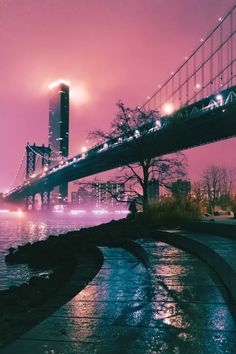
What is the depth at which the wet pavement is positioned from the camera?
406cm

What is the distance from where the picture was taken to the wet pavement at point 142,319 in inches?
160

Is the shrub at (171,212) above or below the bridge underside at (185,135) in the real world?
below

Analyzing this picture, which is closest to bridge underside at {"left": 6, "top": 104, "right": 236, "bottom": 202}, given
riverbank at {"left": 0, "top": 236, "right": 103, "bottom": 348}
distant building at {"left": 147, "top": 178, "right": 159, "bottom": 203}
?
distant building at {"left": 147, "top": 178, "right": 159, "bottom": 203}

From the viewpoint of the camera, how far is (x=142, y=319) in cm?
501

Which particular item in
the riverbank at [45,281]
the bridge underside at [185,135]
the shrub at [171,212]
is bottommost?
the riverbank at [45,281]

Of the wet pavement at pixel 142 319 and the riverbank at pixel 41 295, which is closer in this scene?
the wet pavement at pixel 142 319

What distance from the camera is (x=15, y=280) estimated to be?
13.4m

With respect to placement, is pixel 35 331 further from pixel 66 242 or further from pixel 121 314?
pixel 66 242

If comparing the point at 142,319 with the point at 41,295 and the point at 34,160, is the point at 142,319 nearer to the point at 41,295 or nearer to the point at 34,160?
the point at 41,295

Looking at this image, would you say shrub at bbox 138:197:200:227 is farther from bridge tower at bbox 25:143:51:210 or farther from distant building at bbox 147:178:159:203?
bridge tower at bbox 25:143:51:210

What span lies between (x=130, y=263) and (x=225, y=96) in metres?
48.1

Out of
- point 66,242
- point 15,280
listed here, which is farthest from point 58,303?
point 66,242

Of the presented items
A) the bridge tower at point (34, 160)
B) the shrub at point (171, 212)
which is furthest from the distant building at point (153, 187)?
the bridge tower at point (34, 160)

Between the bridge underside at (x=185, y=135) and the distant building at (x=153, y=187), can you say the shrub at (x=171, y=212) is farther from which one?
the bridge underside at (x=185, y=135)
